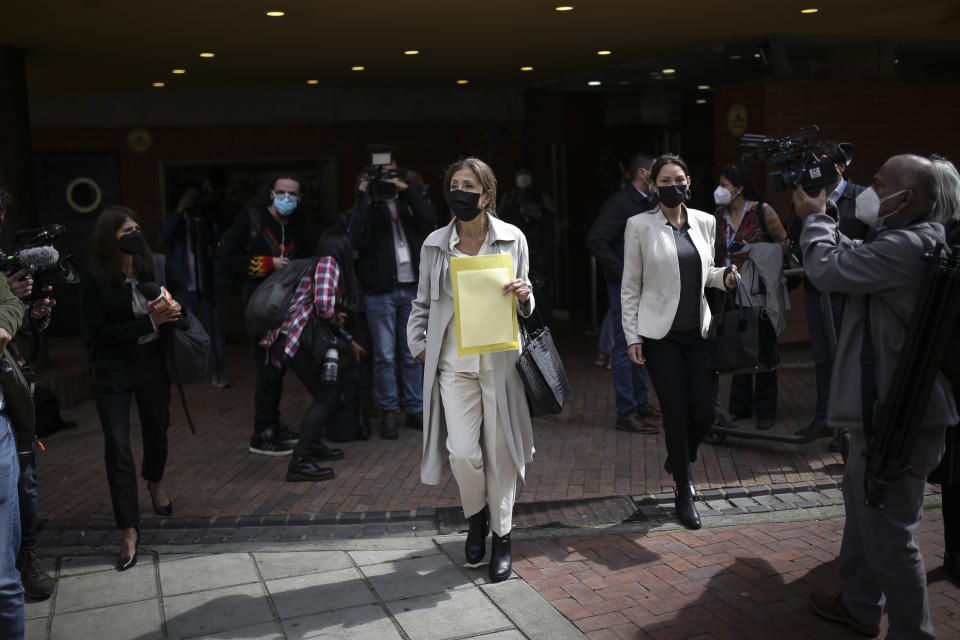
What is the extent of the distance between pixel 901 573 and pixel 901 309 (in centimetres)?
102

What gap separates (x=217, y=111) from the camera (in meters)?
13.5

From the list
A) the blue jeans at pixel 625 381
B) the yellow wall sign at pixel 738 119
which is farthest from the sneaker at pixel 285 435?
the yellow wall sign at pixel 738 119

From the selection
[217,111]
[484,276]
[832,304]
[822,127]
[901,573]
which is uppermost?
[217,111]

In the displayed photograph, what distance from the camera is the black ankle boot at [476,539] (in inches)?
191

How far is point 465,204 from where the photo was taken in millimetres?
4578

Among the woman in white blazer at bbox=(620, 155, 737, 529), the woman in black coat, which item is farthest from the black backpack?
the woman in white blazer at bbox=(620, 155, 737, 529)

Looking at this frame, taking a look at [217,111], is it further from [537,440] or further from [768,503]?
[768,503]

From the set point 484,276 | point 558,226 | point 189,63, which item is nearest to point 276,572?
point 484,276

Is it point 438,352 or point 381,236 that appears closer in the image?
point 438,352

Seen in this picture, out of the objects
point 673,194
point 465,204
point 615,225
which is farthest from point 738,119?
point 465,204

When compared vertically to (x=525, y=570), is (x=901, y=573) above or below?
above

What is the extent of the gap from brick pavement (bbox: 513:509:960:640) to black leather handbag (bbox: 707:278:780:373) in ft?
3.09

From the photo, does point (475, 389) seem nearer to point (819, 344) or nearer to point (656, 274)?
point (656, 274)

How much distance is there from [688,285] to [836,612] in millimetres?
1974
